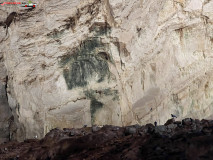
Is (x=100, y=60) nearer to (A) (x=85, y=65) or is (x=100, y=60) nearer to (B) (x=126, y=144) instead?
(A) (x=85, y=65)

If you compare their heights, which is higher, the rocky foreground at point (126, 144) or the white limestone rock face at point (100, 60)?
the white limestone rock face at point (100, 60)

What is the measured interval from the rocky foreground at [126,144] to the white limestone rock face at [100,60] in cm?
284

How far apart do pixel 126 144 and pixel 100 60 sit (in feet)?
17.9

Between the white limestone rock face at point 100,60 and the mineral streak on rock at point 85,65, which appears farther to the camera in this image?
the mineral streak on rock at point 85,65

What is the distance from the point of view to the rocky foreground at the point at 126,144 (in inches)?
259

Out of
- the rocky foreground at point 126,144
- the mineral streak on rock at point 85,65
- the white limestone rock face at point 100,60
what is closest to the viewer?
the rocky foreground at point 126,144

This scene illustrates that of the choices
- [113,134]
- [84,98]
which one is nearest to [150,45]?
[84,98]

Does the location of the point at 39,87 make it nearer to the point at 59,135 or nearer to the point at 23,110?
the point at 23,110

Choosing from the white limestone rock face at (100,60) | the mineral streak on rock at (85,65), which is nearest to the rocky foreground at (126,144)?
the white limestone rock face at (100,60)

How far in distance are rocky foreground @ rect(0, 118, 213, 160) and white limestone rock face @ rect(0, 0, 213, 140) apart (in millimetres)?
2842

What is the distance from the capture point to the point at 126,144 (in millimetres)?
7773

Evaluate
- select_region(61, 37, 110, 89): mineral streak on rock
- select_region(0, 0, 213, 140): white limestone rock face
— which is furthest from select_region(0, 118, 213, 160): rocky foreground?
select_region(61, 37, 110, 89): mineral streak on rock

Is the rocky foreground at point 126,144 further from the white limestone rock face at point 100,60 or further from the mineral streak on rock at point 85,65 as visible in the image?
the mineral streak on rock at point 85,65

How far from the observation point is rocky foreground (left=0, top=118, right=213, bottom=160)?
658 cm
